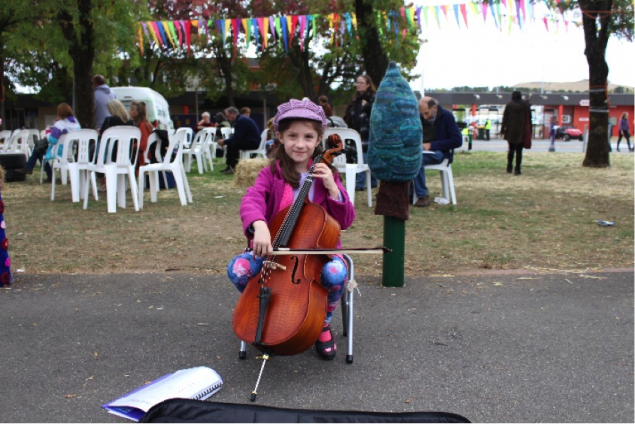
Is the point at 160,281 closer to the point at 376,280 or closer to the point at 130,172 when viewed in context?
the point at 376,280

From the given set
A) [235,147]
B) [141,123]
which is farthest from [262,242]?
[235,147]

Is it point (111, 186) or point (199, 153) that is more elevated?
point (199, 153)

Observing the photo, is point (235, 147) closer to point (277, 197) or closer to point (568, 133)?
point (277, 197)

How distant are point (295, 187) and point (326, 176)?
26cm

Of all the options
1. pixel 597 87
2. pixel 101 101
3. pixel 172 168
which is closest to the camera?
pixel 172 168

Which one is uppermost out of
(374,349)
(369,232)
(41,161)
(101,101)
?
(101,101)

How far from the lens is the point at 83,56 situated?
1216 centimetres

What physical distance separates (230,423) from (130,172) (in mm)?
5823

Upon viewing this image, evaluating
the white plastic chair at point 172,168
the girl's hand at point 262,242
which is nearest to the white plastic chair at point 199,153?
the white plastic chair at point 172,168

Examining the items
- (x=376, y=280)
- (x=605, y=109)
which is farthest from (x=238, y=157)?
(x=376, y=280)

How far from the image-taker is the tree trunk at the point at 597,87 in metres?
13.9

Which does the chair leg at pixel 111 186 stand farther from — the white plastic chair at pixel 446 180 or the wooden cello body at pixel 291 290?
the wooden cello body at pixel 291 290

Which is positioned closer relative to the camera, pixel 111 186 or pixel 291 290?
pixel 291 290

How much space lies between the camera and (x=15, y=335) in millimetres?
3318
